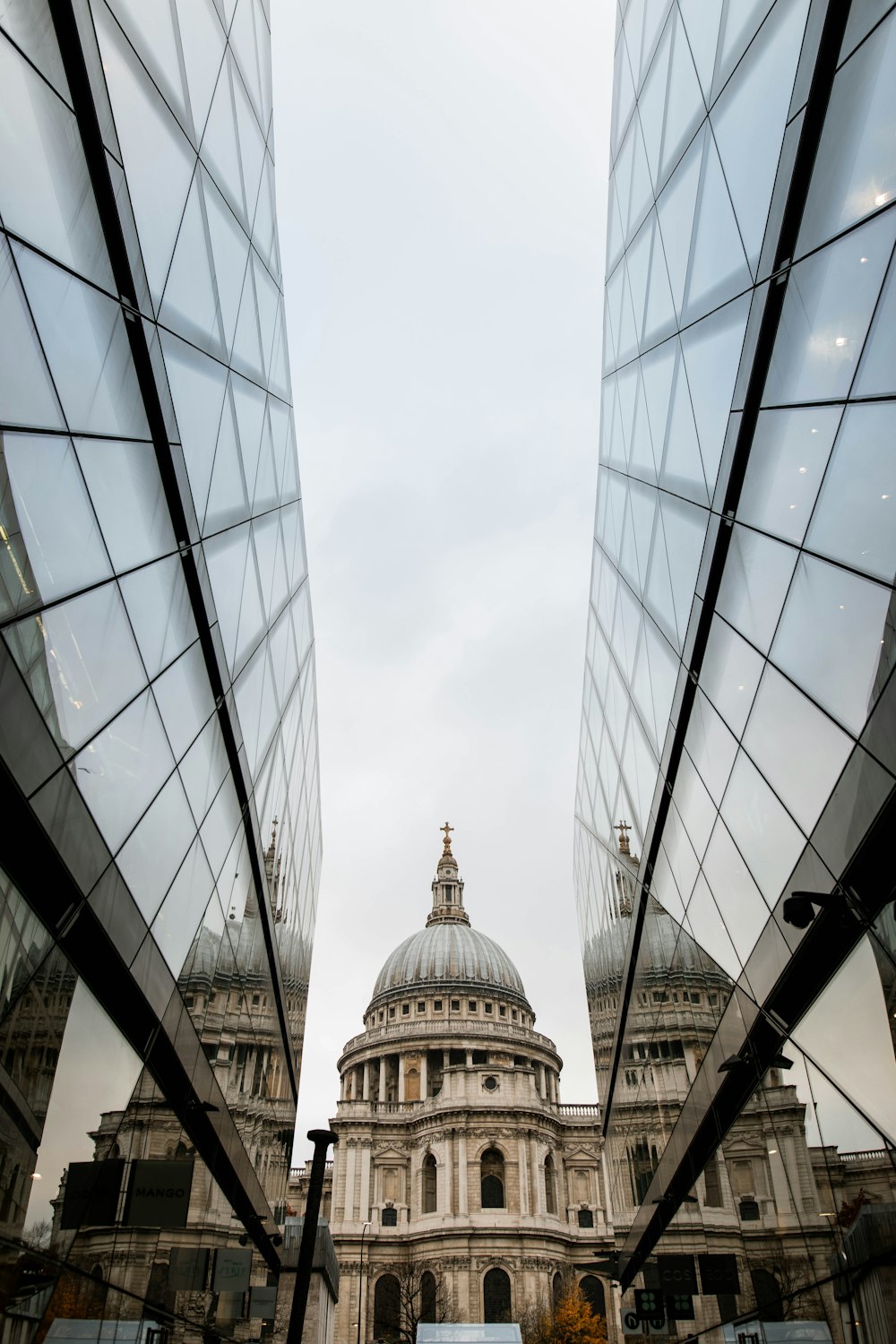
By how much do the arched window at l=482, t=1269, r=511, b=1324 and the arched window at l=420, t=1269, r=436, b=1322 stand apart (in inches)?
188

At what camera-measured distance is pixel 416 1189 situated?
3639 inches

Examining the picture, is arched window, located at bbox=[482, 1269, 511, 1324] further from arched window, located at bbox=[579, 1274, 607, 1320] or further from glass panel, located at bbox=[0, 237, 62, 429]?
glass panel, located at bbox=[0, 237, 62, 429]

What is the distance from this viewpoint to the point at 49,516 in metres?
7.74

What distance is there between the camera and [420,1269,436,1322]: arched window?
279 ft

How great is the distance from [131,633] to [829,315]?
755 cm

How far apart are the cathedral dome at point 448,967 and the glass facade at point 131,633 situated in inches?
4572

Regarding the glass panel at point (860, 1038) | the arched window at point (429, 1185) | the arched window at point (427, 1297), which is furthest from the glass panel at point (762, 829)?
the arched window at point (429, 1185)

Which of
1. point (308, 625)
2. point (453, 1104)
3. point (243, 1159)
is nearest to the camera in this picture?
point (243, 1159)

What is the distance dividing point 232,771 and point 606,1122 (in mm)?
26615

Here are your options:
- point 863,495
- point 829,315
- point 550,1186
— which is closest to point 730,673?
point 863,495

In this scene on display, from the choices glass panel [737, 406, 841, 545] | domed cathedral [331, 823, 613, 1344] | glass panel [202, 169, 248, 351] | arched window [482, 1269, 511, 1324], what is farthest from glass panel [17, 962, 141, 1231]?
arched window [482, 1269, 511, 1324]

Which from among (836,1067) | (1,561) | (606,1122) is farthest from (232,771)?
(606,1122)

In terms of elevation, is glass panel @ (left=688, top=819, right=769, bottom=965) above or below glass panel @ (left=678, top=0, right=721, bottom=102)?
below

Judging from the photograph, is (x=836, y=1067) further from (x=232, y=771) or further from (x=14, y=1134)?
(x=232, y=771)
